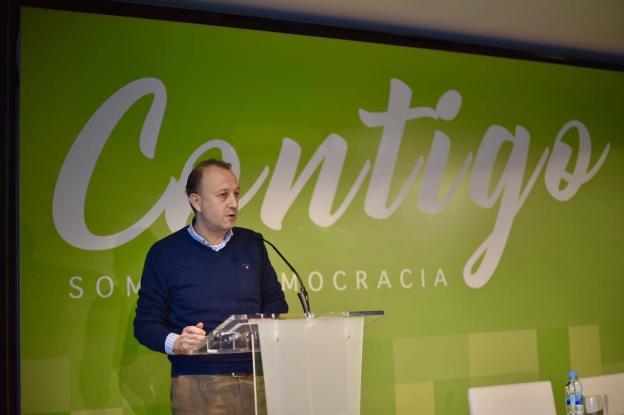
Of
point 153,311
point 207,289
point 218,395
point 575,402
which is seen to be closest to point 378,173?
point 207,289

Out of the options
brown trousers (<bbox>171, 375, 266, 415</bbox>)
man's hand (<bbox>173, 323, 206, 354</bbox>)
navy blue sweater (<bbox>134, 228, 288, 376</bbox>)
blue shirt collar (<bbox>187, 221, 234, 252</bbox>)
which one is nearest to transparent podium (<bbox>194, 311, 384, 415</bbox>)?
man's hand (<bbox>173, 323, 206, 354</bbox>)

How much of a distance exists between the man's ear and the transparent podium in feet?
4.04

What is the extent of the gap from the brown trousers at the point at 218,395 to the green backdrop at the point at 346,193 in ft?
1.30

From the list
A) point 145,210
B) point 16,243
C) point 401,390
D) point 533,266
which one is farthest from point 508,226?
point 16,243

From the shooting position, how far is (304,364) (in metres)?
2.76

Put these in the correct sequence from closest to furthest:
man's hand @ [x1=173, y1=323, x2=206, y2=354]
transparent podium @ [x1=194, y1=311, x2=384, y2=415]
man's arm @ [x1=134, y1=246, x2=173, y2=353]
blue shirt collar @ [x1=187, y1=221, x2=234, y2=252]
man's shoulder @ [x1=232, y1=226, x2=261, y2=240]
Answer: transparent podium @ [x1=194, y1=311, x2=384, y2=415], man's hand @ [x1=173, y1=323, x2=206, y2=354], man's arm @ [x1=134, y1=246, x2=173, y2=353], blue shirt collar @ [x1=187, y1=221, x2=234, y2=252], man's shoulder @ [x1=232, y1=226, x2=261, y2=240]

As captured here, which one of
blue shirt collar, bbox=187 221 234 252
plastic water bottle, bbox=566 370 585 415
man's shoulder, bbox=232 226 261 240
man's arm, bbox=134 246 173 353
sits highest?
man's shoulder, bbox=232 226 261 240

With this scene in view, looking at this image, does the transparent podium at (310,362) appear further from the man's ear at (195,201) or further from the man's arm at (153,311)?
the man's ear at (195,201)

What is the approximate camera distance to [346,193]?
15.0 ft

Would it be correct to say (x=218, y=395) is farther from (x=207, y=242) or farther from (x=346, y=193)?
(x=346, y=193)

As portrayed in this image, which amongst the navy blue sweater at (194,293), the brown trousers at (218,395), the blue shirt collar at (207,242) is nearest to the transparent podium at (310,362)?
the brown trousers at (218,395)

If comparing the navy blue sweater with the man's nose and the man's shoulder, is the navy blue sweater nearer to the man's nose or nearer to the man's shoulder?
the man's shoulder

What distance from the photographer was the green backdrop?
12.9 ft

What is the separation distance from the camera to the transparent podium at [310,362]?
9.00 feet
